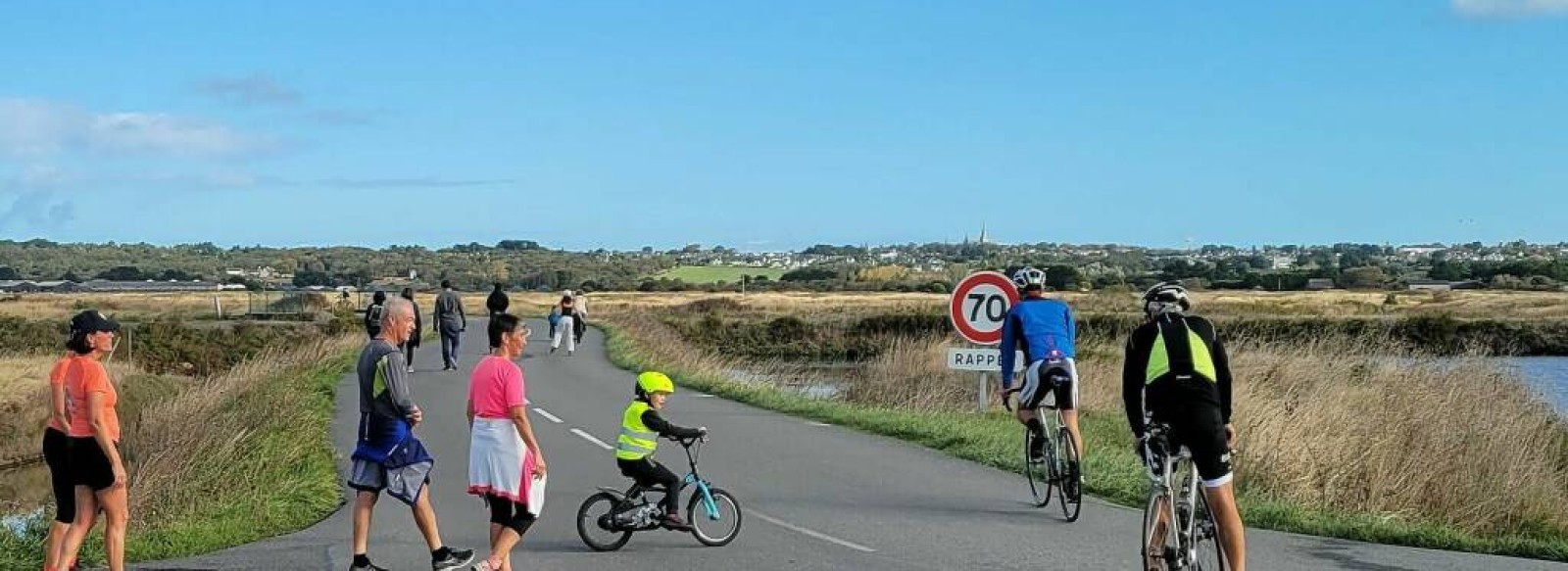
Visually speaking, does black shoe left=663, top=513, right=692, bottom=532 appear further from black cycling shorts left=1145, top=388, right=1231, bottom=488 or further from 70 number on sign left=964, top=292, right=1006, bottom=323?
70 number on sign left=964, top=292, right=1006, bottom=323

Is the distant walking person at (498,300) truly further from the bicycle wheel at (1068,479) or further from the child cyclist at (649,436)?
the child cyclist at (649,436)

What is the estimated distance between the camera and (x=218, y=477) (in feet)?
45.2

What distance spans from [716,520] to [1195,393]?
3927 millimetres

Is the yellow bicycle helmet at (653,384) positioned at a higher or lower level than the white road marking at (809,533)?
higher

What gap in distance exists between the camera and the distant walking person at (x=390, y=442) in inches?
347

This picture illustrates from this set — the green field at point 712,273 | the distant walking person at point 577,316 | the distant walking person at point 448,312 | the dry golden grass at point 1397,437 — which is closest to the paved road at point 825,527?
the dry golden grass at point 1397,437

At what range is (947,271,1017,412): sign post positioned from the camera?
17484 mm

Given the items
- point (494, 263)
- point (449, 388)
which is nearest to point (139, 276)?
point (494, 263)

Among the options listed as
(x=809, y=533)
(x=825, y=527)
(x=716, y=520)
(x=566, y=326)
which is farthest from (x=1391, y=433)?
(x=566, y=326)

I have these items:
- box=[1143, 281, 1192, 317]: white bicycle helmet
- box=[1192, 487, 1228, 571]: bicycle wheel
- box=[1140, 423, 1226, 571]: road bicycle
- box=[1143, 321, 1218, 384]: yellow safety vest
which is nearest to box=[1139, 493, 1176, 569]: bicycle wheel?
box=[1140, 423, 1226, 571]: road bicycle

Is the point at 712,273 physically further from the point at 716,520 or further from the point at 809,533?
the point at 716,520

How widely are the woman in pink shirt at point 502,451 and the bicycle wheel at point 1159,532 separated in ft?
11.1

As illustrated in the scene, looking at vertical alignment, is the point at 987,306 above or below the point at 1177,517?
above

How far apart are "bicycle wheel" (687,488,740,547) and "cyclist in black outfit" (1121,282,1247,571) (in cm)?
363
